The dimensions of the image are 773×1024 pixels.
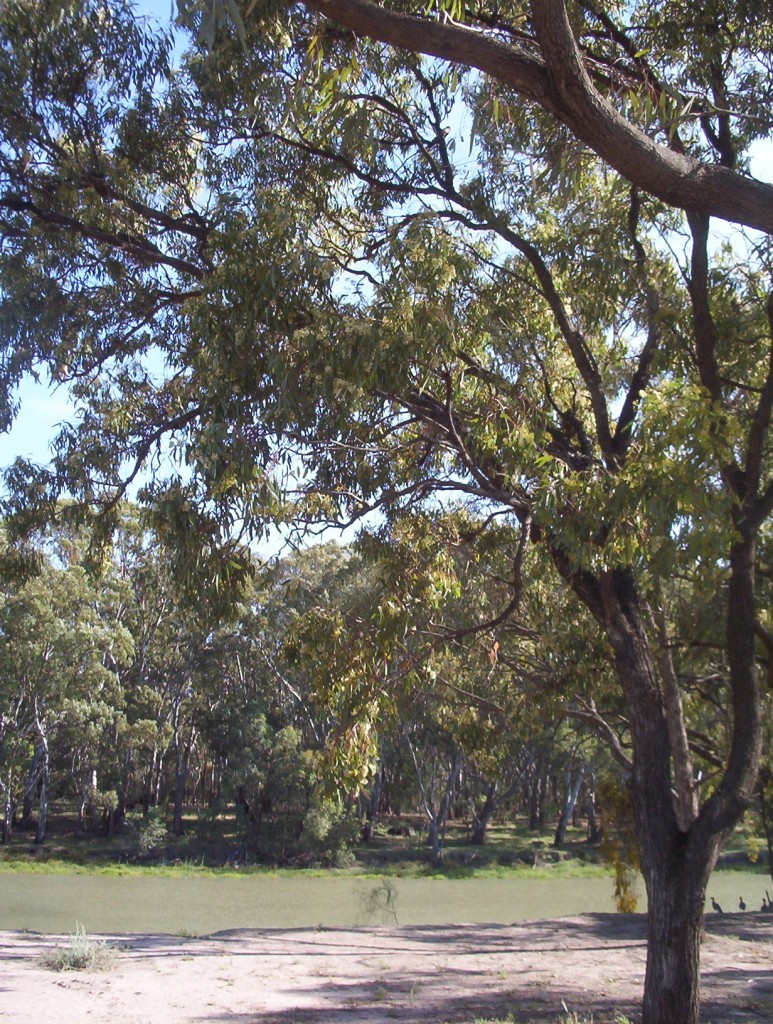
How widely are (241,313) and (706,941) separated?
874cm

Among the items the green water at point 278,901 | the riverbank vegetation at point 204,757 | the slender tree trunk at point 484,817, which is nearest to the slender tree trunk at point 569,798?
the riverbank vegetation at point 204,757

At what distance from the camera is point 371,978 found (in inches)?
330

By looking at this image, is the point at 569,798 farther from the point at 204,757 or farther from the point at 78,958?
the point at 78,958

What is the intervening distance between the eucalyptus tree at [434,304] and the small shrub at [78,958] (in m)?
3.90

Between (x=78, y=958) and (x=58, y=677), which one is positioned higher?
(x=58, y=677)

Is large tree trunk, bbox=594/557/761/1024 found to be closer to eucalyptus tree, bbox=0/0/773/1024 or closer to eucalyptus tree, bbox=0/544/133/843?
eucalyptus tree, bbox=0/0/773/1024

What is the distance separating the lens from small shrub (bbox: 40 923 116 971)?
7.97 m

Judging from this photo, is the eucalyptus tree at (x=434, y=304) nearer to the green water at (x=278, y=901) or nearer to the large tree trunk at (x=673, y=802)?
the large tree trunk at (x=673, y=802)

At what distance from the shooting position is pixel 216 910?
60.7ft

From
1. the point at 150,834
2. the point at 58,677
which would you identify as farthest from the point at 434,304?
the point at 150,834

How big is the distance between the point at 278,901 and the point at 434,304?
18512 mm

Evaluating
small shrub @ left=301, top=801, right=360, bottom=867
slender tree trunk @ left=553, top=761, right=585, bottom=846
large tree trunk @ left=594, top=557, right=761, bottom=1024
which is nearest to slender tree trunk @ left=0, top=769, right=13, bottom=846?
small shrub @ left=301, top=801, right=360, bottom=867

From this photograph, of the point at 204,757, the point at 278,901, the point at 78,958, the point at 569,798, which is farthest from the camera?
the point at 204,757

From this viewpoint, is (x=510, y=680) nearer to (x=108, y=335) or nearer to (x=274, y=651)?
(x=108, y=335)
